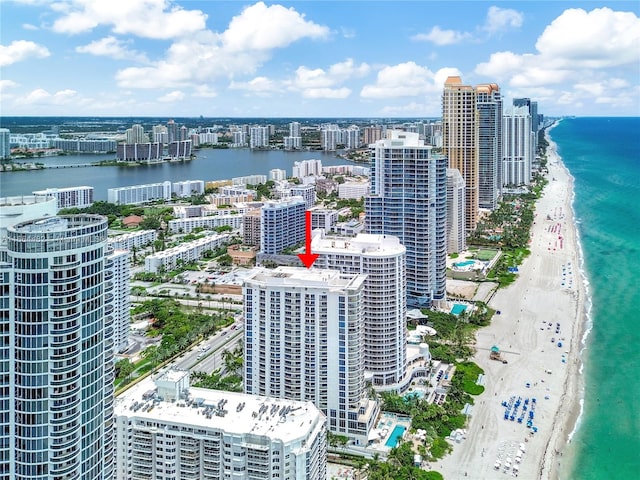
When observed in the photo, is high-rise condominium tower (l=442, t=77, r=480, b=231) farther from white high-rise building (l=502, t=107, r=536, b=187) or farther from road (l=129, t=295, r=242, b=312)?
white high-rise building (l=502, t=107, r=536, b=187)

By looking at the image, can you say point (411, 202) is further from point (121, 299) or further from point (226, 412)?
point (226, 412)

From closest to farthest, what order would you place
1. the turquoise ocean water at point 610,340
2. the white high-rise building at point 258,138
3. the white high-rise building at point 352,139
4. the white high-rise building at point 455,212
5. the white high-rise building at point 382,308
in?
the turquoise ocean water at point 610,340 → the white high-rise building at point 382,308 → the white high-rise building at point 455,212 → the white high-rise building at point 352,139 → the white high-rise building at point 258,138

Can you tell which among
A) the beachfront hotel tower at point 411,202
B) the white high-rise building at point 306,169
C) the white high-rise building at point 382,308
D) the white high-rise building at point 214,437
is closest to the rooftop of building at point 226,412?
the white high-rise building at point 214,437

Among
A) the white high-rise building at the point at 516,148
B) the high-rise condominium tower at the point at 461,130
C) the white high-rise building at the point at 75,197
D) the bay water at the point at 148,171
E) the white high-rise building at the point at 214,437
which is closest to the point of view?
the white high-rise building at the point at 214,437

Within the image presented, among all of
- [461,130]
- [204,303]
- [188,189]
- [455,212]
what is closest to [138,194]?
[188,189]

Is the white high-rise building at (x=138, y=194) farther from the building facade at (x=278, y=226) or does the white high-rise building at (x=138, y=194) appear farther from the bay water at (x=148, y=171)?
the building facade at (x=278, y=226)

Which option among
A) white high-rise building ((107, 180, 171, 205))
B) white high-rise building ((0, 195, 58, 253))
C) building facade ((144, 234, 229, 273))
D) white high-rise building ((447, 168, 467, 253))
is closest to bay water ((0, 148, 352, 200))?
white high-rise building ((107, 180, 171, 205))
